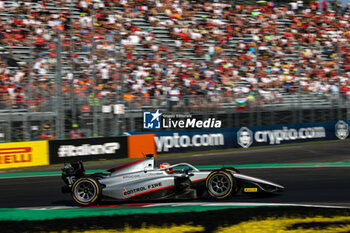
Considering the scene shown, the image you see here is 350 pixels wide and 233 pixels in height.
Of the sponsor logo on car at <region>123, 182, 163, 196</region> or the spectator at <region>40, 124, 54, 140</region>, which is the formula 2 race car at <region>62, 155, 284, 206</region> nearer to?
the sponsor logo on car at <region>123, 182, 163, 196</region>

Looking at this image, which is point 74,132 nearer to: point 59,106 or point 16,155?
point 59,106

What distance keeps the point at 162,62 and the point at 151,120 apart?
292 centimetres

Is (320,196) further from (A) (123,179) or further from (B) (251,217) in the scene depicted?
(A) (123,179)

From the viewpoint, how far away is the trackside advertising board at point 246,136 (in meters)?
17.8

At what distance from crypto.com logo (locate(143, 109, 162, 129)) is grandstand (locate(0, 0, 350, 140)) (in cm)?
27

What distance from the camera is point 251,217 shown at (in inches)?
270

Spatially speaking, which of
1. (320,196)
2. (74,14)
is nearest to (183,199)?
(320,196)

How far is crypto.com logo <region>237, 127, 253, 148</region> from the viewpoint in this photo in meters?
→ 18.8

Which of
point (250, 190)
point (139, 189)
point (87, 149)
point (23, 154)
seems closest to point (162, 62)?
point (87, 149)

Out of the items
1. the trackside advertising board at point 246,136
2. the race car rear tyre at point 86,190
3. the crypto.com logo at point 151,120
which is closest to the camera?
the race car rear tyre at point 86,190

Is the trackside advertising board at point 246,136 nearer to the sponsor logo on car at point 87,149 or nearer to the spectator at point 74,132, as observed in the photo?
the sponsor logo on car at point 87,149

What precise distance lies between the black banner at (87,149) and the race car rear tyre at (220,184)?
29.1 feet

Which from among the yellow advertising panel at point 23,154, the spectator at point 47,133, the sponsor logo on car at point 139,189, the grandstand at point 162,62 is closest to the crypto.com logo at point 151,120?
the grandstand at point 162,62

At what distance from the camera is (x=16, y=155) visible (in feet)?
49.8
